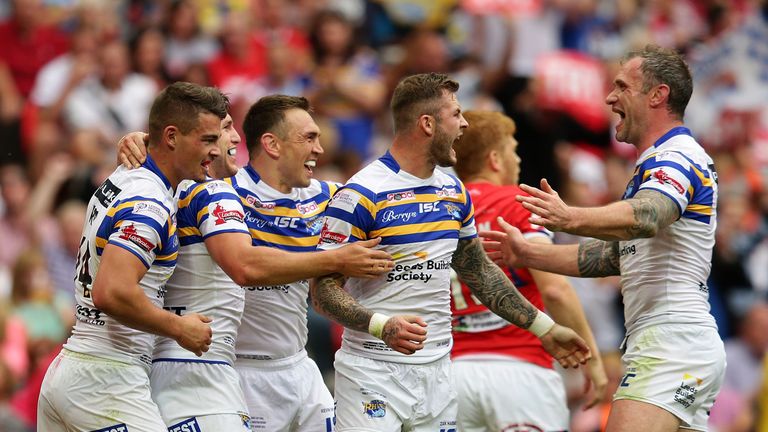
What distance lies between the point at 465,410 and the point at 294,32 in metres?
9.12

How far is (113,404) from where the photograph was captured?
273 inches

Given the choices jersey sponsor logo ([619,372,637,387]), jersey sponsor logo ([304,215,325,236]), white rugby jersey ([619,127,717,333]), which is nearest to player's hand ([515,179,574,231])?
white rugby jersey ([619,127,717,333])

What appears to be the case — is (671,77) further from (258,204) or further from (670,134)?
(258,204)

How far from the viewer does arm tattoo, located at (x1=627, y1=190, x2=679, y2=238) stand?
7.22 metres

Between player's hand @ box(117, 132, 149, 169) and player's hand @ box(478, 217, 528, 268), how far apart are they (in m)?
2.45

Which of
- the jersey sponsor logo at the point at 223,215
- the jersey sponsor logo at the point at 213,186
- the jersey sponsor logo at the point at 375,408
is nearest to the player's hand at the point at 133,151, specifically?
the jersey sponsor logo at the point at 213,186

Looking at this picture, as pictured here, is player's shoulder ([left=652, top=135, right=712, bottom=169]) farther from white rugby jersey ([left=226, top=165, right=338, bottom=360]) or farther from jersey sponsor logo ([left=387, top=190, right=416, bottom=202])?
white rugby jersey ([left=226, top=165, right=338, bottom=360])

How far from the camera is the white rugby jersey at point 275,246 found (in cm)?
820

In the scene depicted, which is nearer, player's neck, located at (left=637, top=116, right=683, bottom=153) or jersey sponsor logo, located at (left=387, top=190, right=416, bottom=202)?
jersey sponsor logo, located at (left=387, top=190, right=416, bottom=202)

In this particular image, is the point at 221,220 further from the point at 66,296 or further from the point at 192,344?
the point at 66,296

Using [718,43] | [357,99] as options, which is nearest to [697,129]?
[718,43]

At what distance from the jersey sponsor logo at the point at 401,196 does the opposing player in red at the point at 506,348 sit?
1.55 m

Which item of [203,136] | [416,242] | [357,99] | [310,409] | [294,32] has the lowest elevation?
[310,409]

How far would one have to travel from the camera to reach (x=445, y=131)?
7.84 m
